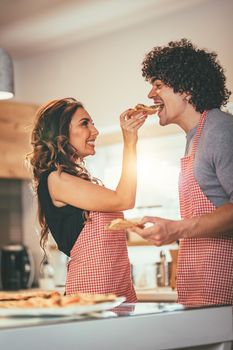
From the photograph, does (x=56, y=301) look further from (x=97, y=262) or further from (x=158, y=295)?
(x=158, y=295)

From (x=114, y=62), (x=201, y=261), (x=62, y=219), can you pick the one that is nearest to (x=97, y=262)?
(x=62, y=219)

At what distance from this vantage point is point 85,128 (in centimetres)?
262

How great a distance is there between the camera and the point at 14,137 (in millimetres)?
4926

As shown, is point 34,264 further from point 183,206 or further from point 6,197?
point 183,206

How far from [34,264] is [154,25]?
1958 mm

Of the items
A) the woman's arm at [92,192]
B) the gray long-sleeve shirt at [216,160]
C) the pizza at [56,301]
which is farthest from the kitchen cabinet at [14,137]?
the pizza at [56,301]

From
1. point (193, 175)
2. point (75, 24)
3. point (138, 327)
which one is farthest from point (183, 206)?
point (75, 24)

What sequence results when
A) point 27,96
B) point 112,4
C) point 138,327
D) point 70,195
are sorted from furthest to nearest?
1. point 27,96
2. point 112,4
3. point 70,195
4. point 138,327

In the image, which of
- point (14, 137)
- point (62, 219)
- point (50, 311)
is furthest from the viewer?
point (14, 137)

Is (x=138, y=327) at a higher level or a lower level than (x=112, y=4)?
lower

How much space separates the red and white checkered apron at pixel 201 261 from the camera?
2.32 meters

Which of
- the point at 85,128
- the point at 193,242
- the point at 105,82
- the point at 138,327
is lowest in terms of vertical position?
the point at 138,327

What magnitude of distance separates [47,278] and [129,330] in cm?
326

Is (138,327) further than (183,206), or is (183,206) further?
(183,206)
